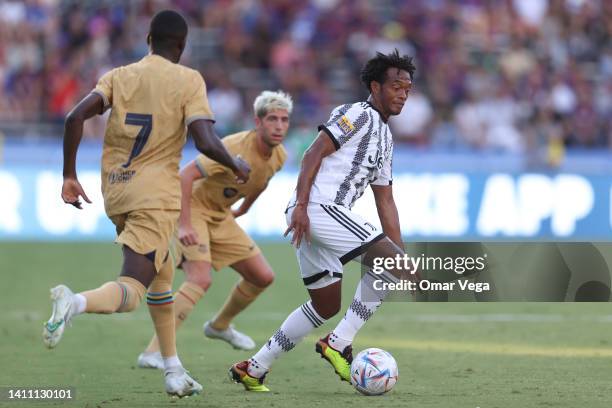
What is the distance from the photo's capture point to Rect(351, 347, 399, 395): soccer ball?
7.98m

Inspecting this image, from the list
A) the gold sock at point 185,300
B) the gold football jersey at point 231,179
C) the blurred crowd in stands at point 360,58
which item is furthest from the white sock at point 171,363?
the blurred crowd in stands at point 360,58

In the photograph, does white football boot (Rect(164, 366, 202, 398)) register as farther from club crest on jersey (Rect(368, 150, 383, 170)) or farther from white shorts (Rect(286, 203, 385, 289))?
club crest on jersey (Rect(368, 150, 383, 170))

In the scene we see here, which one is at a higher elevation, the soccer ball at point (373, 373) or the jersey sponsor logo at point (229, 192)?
the jersey sponsor logo at point (229, 192)

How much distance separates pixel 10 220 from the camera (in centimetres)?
2020

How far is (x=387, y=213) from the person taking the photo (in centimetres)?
847

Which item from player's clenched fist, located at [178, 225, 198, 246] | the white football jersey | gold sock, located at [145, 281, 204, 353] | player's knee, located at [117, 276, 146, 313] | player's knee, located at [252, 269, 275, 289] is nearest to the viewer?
player's knee, located at [117, 276, 146, 313]

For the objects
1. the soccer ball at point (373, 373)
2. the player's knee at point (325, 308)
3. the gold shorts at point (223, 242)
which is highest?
the gold shorts at point (223, 242)

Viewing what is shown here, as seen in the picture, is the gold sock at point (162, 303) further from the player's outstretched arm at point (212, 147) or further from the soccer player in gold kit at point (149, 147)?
the player's outstretched arm at point (212, 147)

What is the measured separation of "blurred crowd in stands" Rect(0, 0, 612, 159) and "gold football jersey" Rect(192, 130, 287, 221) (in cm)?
1129

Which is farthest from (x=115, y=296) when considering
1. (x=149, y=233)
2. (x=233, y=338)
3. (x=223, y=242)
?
(x=233, y=338)

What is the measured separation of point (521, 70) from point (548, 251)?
51.7 feet

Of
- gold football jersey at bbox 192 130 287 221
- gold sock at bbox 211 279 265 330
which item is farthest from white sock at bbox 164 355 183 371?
gold sock at bbox 211 279 265 330

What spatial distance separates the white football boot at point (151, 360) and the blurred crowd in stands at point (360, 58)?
12.2 meters

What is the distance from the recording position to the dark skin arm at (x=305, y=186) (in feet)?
25.9
